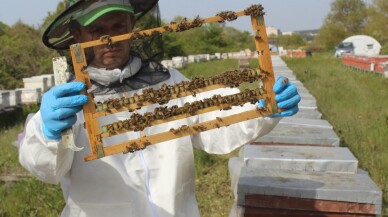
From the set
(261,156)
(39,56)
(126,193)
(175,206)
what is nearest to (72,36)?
(126,193)

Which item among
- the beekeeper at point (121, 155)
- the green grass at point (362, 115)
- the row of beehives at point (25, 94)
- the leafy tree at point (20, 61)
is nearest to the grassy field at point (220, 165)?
the green grass at point (362, 115)

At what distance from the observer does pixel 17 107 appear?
32.5 ft

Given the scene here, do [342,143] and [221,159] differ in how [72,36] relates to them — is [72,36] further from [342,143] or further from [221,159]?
[342,143]

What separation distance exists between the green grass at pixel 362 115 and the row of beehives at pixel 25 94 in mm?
5976

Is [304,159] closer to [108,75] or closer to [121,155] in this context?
[121,155]

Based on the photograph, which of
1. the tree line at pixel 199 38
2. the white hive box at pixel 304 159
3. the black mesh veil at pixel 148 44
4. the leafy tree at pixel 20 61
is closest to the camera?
the black mesh veil at pixel 148 44

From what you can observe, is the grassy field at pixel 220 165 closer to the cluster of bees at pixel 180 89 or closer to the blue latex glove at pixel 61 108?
the cluster of bees at pixel 180 89

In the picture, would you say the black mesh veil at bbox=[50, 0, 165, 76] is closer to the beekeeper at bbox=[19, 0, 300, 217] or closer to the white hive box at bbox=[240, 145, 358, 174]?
the beekeeper at bbox=[19, 0, 300, 217]

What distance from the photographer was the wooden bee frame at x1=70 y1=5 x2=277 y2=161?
5.18ft

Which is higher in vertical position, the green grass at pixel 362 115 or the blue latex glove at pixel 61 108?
the blue latex glove at pixel 61 108

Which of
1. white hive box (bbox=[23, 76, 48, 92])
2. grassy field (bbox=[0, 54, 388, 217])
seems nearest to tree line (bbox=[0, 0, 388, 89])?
white hive box (bbox=[23, 76, 48, 92])

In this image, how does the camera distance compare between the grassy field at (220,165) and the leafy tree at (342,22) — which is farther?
the leafy tree at (342,22)

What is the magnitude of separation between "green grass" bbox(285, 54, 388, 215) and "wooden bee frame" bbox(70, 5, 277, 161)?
2.17 metres

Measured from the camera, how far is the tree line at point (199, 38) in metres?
14.3
